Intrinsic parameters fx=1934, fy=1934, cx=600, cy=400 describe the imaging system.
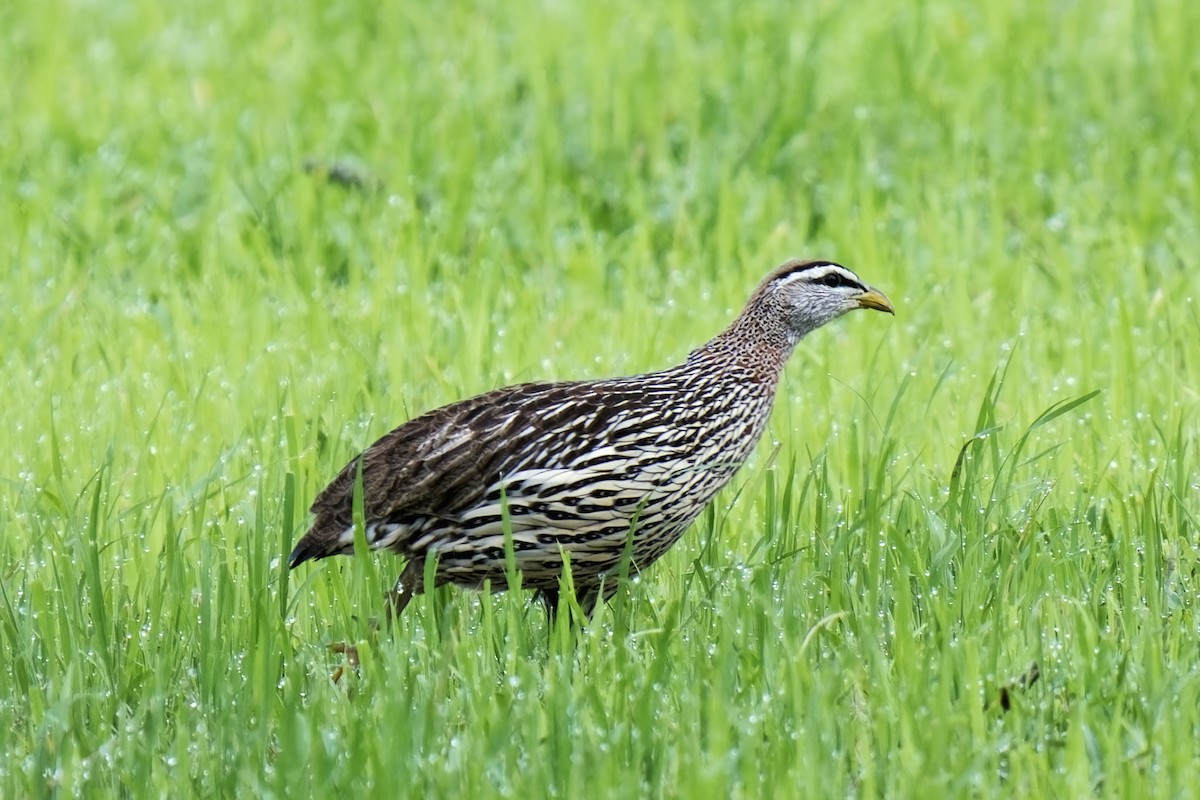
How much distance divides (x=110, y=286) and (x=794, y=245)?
304 centimetres

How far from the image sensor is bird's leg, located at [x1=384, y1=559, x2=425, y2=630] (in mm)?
5273

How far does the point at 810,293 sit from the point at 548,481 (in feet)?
4.02

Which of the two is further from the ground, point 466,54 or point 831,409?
→ point 466,54

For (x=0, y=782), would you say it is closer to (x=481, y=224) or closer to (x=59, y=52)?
(x=481, y=224)

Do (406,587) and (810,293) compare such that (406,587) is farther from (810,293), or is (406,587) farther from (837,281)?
(837,281)

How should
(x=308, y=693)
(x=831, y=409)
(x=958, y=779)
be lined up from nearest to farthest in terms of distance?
1. (x=958, y=779)
2. (x=308, y=693)
3. (x=831, y=409)

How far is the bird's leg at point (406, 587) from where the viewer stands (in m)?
5.27

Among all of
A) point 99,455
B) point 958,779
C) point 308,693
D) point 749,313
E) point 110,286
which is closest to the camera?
point 958,779

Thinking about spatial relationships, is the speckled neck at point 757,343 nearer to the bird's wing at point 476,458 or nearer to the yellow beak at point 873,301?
the yellow beak at point 873,301

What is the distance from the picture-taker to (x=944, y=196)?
916cm

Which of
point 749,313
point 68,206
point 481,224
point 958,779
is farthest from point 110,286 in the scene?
point 958,779

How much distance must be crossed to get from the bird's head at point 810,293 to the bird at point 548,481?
1.34ft

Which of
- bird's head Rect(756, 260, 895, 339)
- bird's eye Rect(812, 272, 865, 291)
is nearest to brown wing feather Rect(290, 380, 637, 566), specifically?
bird's head Rect(756, 260, 895, 339)

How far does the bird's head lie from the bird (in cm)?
Result: 41
